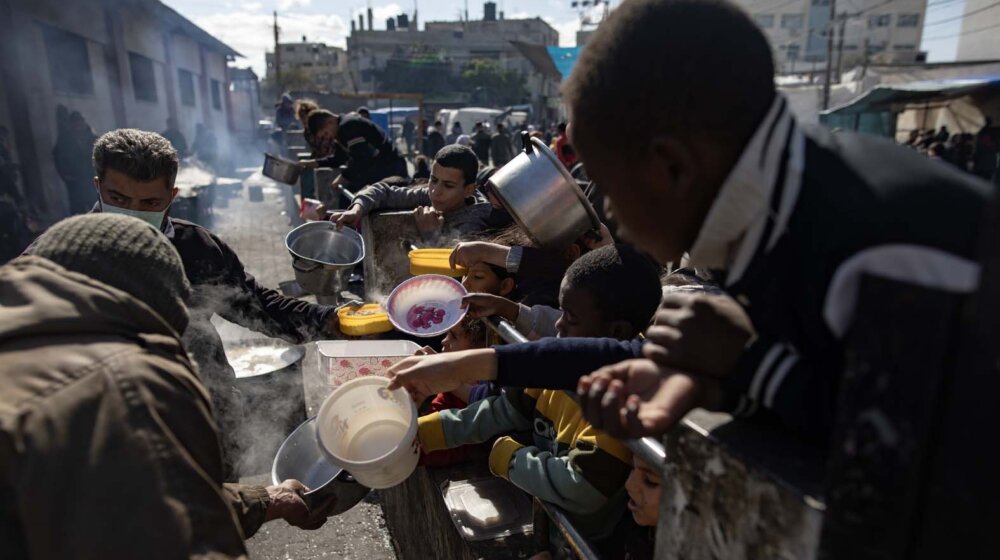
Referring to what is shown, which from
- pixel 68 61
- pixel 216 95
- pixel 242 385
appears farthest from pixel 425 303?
pixel 216 95

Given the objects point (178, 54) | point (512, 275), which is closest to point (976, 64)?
point (512, 275)

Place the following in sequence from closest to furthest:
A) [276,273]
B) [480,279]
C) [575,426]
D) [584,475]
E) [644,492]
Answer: [644,492] < [584,475] < [575,426] < [480,279] < [276,273]

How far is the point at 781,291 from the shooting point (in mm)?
902

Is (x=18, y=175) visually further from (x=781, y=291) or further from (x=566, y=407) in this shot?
(x=781, y=291)

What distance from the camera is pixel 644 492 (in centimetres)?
163

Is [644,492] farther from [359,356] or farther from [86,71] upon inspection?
[86,71]

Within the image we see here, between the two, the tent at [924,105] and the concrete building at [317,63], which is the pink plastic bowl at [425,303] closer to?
the tent at [924,105]

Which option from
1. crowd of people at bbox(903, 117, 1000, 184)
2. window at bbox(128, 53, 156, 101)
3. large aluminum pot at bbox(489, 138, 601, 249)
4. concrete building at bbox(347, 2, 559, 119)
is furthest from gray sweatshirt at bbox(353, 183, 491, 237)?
concrete building at bbox(347, 2, 559, 119)

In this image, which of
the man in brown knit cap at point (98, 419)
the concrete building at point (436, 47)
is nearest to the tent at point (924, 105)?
the man in brown knit cap at point (98, 419)

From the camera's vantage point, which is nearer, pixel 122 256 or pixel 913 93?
pixel 122 256

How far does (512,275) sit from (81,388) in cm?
216

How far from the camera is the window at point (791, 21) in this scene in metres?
68.8

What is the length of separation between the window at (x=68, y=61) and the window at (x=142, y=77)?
2880 mm

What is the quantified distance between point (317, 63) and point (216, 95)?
71.0 meters
